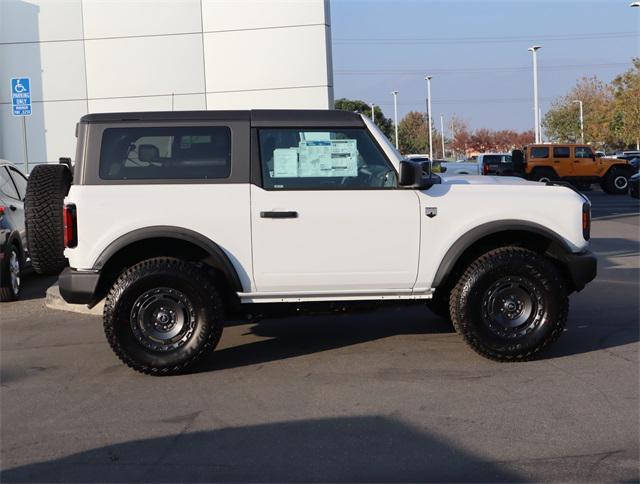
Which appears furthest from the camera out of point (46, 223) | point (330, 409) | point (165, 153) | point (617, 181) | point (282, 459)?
point (617, 181)

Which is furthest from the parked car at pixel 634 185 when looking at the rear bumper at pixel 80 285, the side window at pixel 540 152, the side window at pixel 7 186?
the rear bumper at pixel 80 285

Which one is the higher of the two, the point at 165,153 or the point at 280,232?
the point at 165,153

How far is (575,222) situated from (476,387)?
65.8 inches

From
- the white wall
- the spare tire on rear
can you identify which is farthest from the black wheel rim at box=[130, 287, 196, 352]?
the white wall

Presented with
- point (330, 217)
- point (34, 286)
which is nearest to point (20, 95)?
point (34, 286)

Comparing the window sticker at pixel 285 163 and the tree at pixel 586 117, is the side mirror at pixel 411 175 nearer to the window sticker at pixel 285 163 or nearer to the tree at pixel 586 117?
the window sticker at pixel 285 163

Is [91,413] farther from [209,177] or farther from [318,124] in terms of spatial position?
[318,124]

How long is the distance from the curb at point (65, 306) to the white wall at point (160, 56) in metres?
6.61

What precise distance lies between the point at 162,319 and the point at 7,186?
5.60m

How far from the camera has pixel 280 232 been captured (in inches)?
250

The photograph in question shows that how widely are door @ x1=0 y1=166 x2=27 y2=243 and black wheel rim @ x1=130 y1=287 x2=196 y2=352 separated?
189 inches

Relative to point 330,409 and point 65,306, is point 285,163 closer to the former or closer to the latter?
point 330,409

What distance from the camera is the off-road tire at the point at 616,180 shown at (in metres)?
32.7

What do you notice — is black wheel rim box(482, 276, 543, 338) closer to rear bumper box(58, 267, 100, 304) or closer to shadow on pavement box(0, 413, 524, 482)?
shadow on pavement box(0, 413, 524, 482)
